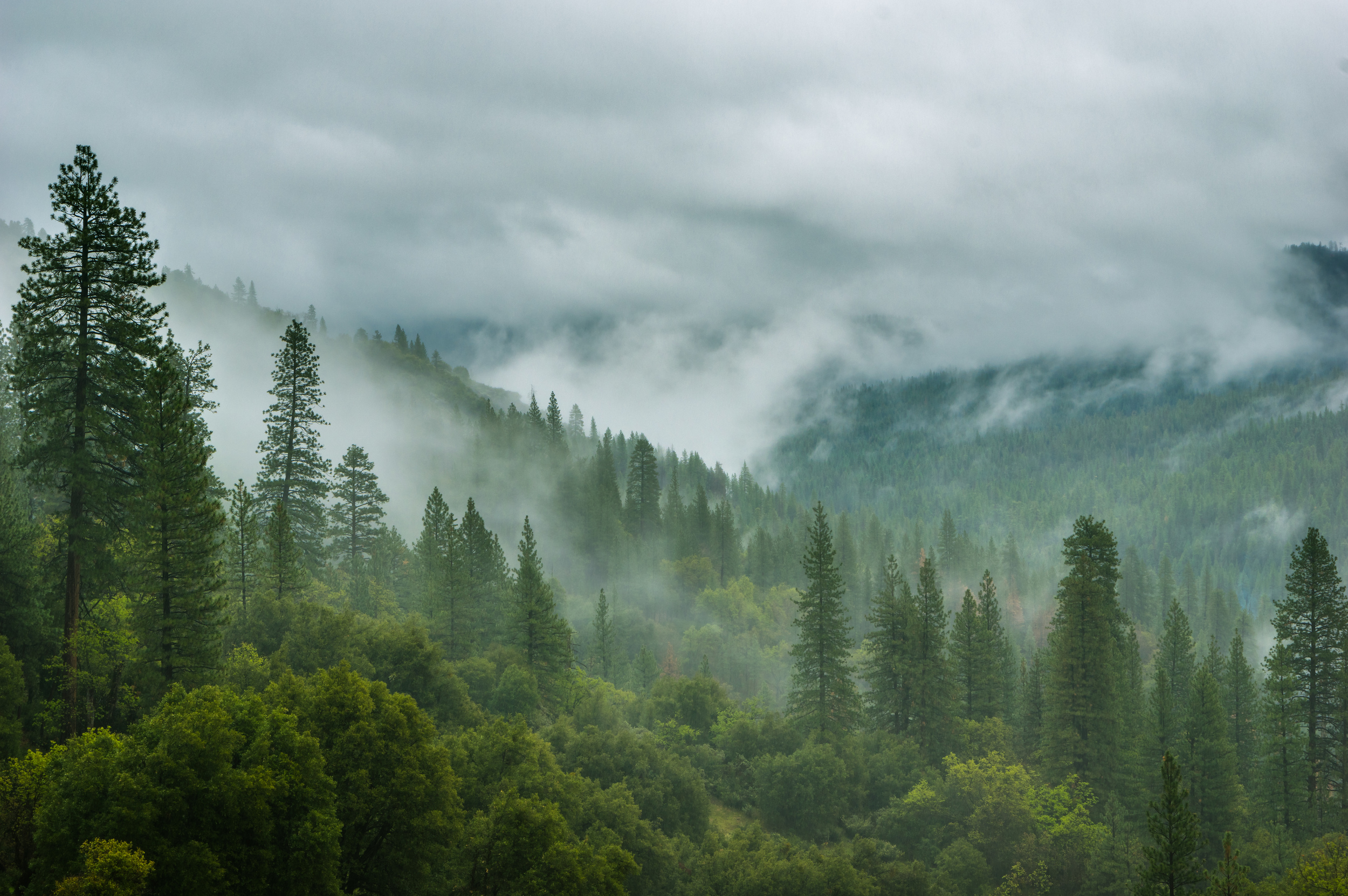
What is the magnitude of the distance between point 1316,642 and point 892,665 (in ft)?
95.2

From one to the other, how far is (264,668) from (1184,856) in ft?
142

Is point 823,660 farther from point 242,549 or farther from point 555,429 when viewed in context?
point 555,429

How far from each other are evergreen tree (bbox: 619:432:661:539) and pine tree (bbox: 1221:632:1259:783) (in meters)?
84.2

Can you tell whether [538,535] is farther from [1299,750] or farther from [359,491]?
[1299,750]

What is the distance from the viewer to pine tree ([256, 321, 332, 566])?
62.1m

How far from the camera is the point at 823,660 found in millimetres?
71438

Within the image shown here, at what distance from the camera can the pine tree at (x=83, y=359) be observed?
3219cm

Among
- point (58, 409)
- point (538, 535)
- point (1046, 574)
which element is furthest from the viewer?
point (1046, 574)

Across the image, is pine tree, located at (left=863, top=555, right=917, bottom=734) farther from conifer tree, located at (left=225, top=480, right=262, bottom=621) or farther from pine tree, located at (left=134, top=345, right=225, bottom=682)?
pine tree, located at (left=134, top=345, right=225, bottom=682)

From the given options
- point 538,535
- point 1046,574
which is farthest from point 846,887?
point 1046,574

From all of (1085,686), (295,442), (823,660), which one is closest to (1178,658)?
(1085,686)

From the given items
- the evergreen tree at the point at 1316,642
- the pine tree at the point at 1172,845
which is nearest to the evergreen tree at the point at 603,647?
the pine tree at the point at 1172,845

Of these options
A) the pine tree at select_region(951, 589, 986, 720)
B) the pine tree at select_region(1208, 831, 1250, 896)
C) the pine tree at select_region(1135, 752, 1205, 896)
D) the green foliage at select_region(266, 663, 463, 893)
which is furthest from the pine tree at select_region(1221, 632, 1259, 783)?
the green foliage at select_region(266, 663, 463, 893)

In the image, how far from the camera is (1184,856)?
3947cm
